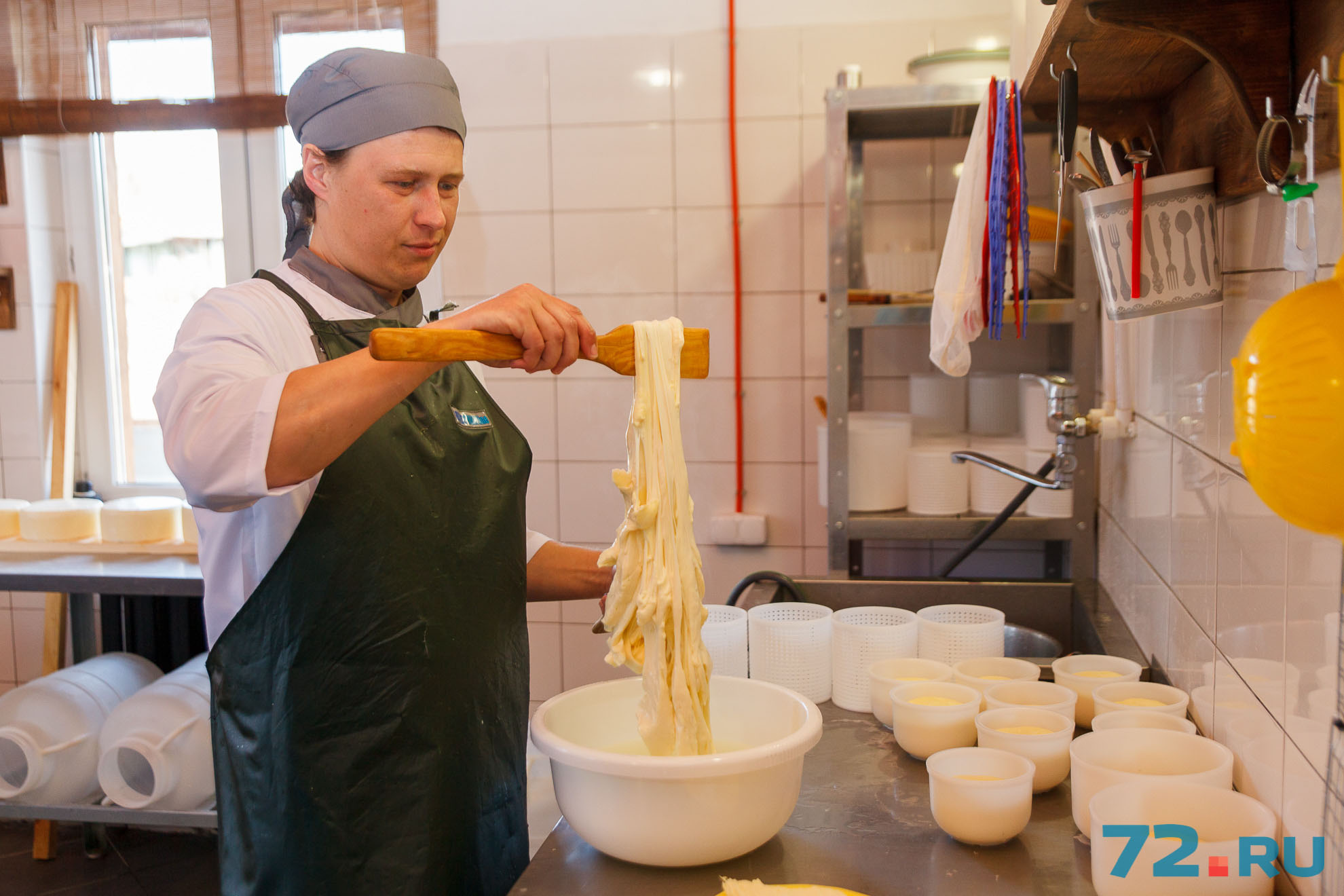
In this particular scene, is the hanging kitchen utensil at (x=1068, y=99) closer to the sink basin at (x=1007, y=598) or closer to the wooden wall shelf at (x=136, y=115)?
the sink basin at (x=1007, y=598)

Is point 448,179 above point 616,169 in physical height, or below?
below

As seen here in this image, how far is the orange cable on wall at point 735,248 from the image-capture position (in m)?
2.85

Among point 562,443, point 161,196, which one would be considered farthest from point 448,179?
point 161,196

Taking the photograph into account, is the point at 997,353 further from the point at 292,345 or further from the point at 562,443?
the point at 292,345

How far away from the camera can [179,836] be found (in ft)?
10.4

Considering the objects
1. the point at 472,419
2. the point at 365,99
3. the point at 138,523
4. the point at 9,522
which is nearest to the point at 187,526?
the point at 138,523

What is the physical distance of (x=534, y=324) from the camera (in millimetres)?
1110

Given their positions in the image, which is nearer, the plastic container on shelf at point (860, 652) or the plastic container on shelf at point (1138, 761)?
the plastic container on shelf at point (1138, 761)

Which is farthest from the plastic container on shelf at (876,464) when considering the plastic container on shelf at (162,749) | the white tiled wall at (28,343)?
the white tiled wall at (28,343)

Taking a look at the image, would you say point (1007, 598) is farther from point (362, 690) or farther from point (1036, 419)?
point (362, 690)

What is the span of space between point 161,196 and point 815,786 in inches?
113

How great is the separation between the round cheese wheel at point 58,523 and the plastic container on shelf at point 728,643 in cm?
198

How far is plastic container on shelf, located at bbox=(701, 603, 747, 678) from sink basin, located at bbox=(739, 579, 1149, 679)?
1.32 feet

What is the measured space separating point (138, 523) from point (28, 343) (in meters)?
0.88
